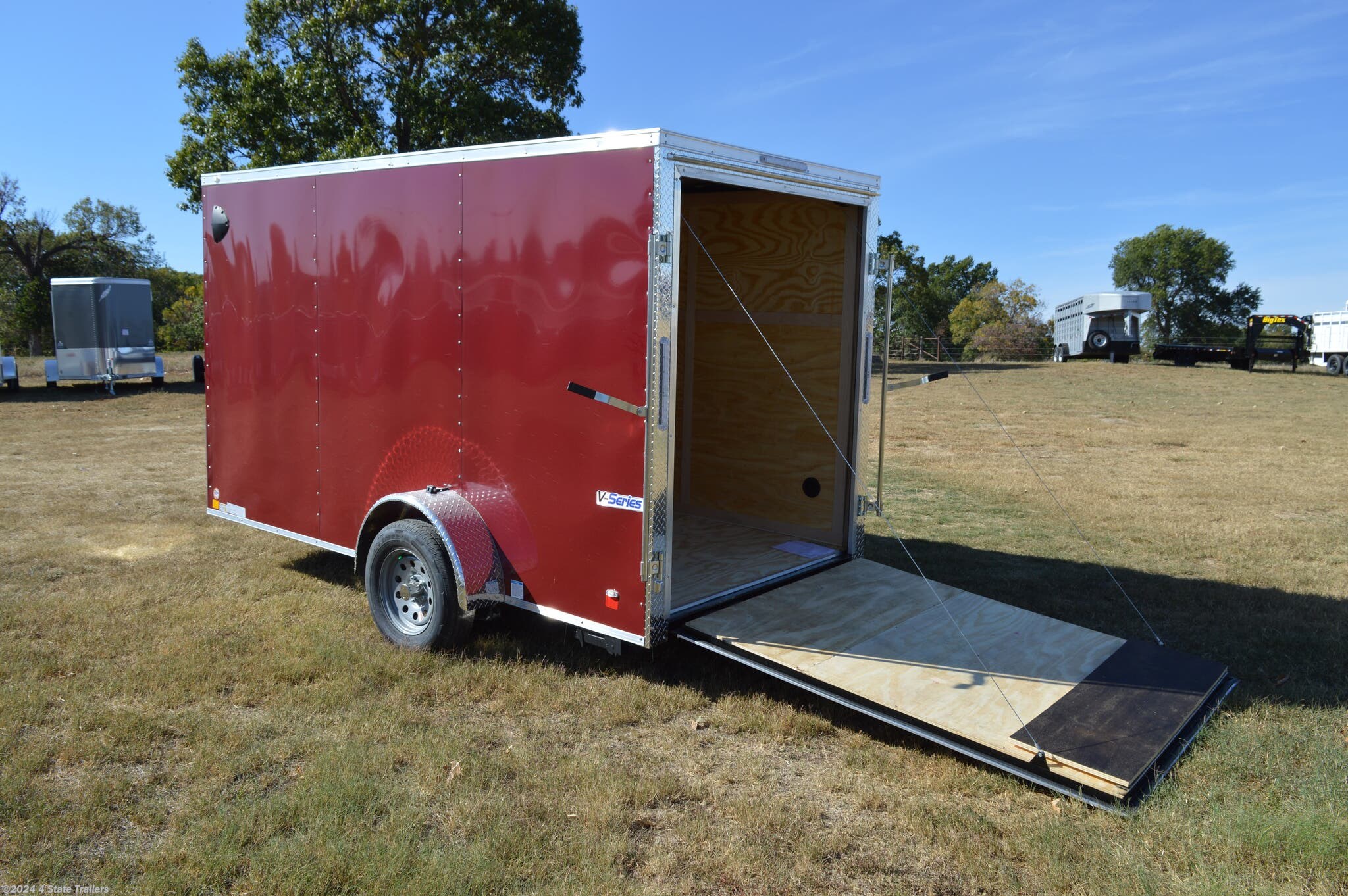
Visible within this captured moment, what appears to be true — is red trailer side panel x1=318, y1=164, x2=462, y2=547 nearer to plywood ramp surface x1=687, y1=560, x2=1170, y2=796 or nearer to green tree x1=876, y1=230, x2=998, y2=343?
plywood ramp surface x1=687, y1=560, x2=1170, y2=796

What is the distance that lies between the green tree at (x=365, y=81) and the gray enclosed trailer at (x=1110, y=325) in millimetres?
20482

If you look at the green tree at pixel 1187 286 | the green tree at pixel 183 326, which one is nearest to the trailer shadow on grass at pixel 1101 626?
the green tree at pixel 183 326

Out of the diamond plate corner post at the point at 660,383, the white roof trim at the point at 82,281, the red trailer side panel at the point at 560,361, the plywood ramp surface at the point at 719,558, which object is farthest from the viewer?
the white roof trim at the point at 82,281

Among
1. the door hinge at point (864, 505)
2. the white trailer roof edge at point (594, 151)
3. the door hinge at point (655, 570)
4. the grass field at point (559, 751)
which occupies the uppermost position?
the white trailer roof edge at point (594, 151)

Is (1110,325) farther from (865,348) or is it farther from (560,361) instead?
(560,361)

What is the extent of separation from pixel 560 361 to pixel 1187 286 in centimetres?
7060

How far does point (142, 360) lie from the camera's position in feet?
68.6

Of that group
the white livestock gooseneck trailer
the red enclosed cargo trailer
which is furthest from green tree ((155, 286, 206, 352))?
the white livestock gooseneck trailer

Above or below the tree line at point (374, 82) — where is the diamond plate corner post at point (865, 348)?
below

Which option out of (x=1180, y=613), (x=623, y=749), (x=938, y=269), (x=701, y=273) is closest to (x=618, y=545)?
(x=623, y=749)

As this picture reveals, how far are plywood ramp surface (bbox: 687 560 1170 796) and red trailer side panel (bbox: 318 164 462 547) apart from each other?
6.52 ft

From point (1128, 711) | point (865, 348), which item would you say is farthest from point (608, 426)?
point (1128, 711)

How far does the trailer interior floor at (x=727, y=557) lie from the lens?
541 centimetres

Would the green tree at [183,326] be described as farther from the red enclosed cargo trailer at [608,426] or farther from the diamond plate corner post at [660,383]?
the diamond plate corner post at [660,383]
